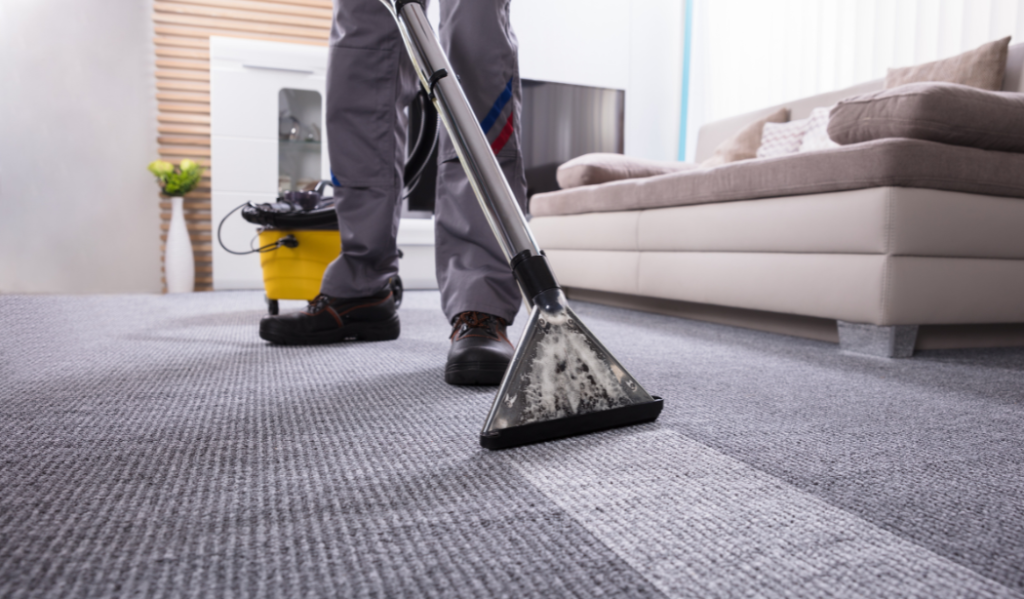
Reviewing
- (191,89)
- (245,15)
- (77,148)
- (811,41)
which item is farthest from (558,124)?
(77,148)

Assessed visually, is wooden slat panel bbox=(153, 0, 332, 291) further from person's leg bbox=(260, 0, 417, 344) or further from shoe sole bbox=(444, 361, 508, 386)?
shoe sole bbox=(444, 361, 508, 386)

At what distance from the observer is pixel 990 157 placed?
48.9 inches

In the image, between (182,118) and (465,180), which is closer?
(465,180)

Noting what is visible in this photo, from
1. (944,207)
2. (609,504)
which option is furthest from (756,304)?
(609,504)

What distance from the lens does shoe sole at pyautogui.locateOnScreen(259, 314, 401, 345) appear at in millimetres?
1222

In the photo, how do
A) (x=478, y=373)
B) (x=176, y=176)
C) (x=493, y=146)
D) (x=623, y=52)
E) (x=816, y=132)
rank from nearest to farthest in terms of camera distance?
(x=478, y=373)
(x=493, y=146)
(x=816, y=132)
(x=176, y=176)
(x=623, y=52)

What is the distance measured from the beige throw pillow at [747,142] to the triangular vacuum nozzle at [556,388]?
206 centimetres

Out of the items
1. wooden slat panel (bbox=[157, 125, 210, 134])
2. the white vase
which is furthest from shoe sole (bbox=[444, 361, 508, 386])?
→ wooden slat panel (bbox=[157, 125, 210, 134])

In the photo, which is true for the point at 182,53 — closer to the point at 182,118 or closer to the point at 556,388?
the point at 182,118

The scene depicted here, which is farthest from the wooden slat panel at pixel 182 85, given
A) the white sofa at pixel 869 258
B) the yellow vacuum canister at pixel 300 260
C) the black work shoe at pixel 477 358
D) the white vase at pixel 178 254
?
the black work shoe at pixel 477 358

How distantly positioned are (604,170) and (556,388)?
1862mm

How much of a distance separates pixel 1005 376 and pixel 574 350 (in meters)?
0.87

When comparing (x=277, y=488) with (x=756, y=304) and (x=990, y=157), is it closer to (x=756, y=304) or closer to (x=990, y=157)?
(x=756, y=304)

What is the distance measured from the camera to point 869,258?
1.20 m
